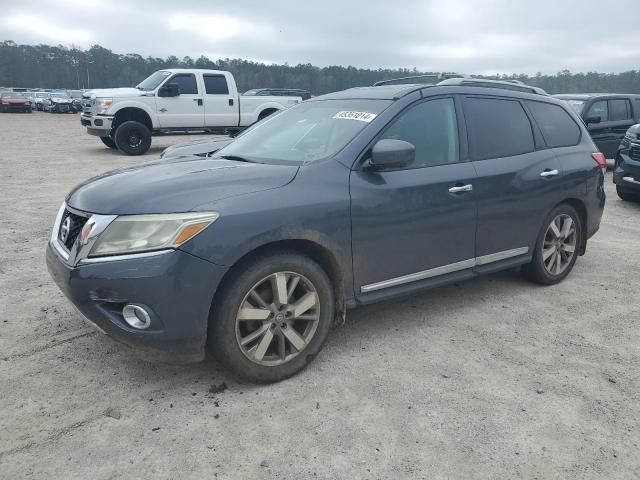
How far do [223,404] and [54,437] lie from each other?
795 millimetres

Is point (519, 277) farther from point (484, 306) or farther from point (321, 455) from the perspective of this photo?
point (321, 455)

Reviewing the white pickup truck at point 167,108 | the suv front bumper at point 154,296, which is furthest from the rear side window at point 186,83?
the suv front bumper at point 154,296

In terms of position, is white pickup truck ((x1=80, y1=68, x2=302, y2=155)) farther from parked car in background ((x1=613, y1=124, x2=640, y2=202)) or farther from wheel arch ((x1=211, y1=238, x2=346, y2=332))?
wheel arch ((x1=211, y1=238, x2=346, y2=332))

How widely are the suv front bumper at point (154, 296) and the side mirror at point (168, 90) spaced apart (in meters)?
11.8

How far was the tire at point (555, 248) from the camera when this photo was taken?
14.6 ft

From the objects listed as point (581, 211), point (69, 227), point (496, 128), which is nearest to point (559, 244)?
point (581, 211)

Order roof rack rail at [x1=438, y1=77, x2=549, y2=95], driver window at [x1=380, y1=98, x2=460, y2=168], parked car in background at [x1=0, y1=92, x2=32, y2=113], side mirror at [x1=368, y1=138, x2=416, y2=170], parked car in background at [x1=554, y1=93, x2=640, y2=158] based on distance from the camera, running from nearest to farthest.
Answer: side mirror at [x1=368, y1=138, x2=416, y2=170], driver window at [x1=380, y1=98, x2=460, y2=168], roof rack rail at [x1=438, y1=77, x2=549, y2=95], parked car in background at [x1=554, y1=93, x2=640, y2=158], parked car in background at [x1=0, y1=92, x2=32, y2=113]

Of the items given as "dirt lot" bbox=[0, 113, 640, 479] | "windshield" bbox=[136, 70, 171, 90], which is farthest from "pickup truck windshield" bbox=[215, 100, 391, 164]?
"windshield" bbox=[136, 70, 171, 90]

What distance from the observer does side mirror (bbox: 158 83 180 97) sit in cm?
1362

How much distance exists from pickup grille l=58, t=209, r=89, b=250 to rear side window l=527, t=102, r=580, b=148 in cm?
358

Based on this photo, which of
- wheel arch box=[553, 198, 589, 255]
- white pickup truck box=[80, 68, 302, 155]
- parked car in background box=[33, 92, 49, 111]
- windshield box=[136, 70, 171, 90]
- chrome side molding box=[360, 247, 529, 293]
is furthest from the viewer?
parked car in background box=[33, 92, 49, 111]

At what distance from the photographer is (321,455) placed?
95.0 inches

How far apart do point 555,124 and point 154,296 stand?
3732mm

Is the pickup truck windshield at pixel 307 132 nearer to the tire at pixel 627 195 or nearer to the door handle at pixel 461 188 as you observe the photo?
the door handle at pixel 461 188
